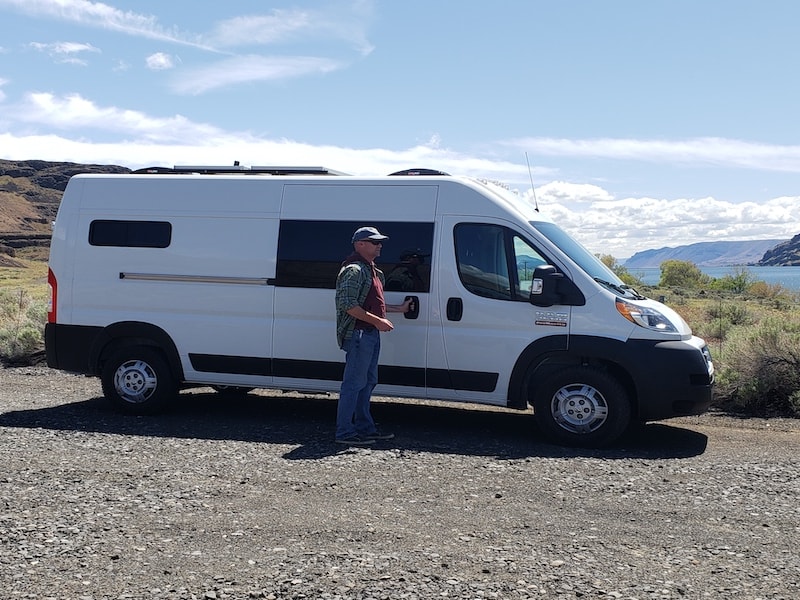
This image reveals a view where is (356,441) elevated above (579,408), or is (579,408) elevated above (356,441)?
(579,408)

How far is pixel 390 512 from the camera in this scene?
5.61 meters

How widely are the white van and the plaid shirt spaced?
0.63m

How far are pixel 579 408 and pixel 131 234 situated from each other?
4.92 meters

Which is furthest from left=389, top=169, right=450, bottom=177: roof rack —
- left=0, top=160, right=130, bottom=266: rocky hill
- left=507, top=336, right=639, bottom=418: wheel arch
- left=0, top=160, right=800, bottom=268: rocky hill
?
left=0, top=160, right=130, bottom=266: rocky hill

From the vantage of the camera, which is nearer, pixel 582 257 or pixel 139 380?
pixel 582 257

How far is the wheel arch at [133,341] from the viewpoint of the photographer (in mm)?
8899

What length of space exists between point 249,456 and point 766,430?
5.37 m

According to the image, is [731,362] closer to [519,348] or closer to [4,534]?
[519,348]

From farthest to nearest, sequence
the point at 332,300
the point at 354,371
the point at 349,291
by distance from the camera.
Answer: the point at 332,300 < the point at 354,371 < the point at 349,291

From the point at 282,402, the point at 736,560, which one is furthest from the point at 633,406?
the point at 282,402

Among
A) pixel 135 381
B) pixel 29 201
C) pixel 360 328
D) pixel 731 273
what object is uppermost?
pixel 29 201

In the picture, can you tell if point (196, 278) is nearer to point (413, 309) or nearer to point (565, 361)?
point (413, 309)

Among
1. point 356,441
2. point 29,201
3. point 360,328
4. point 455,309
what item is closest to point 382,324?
point 360,328

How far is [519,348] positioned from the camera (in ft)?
25.8
